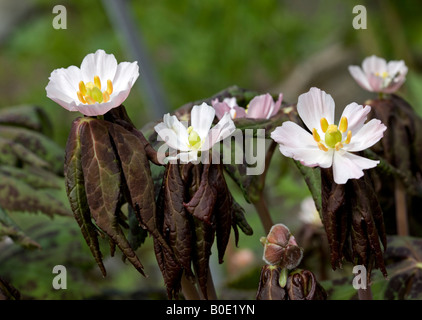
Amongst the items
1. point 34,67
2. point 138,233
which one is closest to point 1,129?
point 138,233

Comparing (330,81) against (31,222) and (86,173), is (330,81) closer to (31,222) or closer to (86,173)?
(31,222)

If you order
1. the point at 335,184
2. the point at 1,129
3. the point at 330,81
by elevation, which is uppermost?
the point at 330,81

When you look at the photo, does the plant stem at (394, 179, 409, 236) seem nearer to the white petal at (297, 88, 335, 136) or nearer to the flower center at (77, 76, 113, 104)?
the white petal at (297, 88, 335, 136)

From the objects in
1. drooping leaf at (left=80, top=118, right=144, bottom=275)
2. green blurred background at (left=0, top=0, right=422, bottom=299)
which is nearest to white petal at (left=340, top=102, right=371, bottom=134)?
drooping leaf at (left=80, top=118, right=144, bottom=275)

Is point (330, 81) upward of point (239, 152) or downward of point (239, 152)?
upward

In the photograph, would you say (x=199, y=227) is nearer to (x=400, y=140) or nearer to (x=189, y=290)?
(x=189, y=290)

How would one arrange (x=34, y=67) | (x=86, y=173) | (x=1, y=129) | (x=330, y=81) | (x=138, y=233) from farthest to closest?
(x=34, y=67) → (x=330, y=81) → (x=1, y=129) → (x=138, y=233) → (x=86, y=173)
